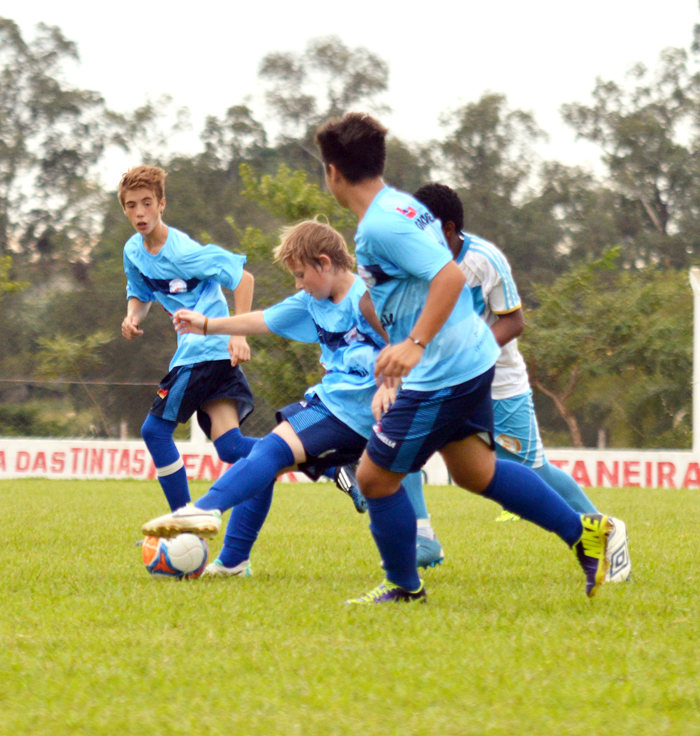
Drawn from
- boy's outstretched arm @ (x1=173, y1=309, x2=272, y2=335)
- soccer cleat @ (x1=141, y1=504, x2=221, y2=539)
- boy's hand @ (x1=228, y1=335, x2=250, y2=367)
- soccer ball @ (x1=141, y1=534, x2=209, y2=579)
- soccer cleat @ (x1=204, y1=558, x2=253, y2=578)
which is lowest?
soccer cleat @ (x1=204, y1=558, x2=253, y2=578)

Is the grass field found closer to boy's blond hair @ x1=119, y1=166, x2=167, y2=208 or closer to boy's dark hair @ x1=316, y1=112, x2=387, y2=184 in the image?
boy's dark hair @ x1=316, y1=112, x2=387, y2=184

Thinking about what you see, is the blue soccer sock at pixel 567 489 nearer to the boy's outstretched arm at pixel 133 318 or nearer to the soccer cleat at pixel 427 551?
the soccer cleat at pixel 427 551

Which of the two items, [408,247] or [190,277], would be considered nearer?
[408,247]

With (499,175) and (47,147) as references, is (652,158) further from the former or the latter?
(47,147)

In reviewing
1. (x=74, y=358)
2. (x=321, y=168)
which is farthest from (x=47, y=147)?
(x=74, y=358)

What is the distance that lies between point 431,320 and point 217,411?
2720 millimetres

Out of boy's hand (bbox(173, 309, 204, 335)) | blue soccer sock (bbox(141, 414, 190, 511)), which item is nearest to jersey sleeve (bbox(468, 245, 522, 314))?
boy's hand (bbox(173, 309, 204, 335))

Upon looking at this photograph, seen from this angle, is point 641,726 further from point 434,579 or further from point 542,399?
point 542,399

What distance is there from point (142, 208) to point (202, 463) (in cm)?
821

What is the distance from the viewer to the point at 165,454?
218 inches

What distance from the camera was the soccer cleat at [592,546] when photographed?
3.72 m

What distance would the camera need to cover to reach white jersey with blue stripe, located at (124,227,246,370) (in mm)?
5570

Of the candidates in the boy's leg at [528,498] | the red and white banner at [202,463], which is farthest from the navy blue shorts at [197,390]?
the red and white banner at [202,463]

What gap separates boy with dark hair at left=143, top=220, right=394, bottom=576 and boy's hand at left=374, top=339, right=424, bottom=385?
2.54 feet
